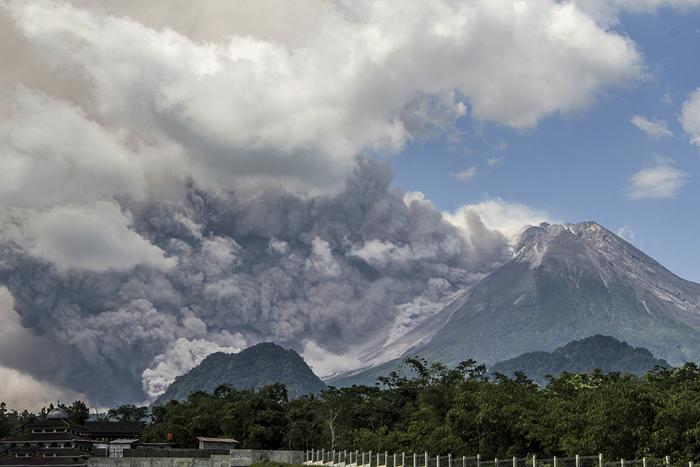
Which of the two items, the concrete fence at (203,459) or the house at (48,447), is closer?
the concrete fence at (203,459)

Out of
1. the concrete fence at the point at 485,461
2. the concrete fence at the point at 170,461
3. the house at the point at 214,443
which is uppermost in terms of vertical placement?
the concrete fence at the point at 485,461

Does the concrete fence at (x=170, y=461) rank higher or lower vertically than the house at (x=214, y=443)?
lower

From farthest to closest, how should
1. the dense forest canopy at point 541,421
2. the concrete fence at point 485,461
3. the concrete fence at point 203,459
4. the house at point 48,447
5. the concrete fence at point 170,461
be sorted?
the house at point 48,447 → the concrete fence at point 203,459 → the concrete fence at point 170,461 → the dense forest canopy at point 541,421 → the concrete fence at point 485,461

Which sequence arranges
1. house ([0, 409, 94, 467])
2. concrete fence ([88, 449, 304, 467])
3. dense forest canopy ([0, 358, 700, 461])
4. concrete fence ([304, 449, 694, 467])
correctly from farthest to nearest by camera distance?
house ([0, 409, 94, 467]) < concrete fence ([88, 449, 304, 467]) < dense forest canopy ([0, 358, 700, 461]) < concrete fence ([304, 449, 694, 467])

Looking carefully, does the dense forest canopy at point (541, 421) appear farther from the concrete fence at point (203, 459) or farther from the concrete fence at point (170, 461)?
the concrete fence at point (170, 461)

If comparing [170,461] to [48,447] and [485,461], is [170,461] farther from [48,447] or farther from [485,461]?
[485,461]

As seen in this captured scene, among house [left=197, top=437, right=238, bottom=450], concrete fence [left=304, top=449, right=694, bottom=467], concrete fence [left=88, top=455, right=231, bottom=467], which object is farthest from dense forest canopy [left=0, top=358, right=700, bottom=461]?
concrete fence [left=88, top=455, right=231, bottom=467]

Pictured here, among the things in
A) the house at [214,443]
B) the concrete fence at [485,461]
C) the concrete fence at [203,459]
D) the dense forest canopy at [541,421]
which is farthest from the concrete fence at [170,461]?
the concrete fence at [485,461]

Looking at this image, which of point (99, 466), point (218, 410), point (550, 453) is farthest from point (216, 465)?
point (550, 453)

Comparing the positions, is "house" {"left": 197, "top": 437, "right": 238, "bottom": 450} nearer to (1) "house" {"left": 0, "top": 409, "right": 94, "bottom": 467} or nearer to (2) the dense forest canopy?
(2) the dense forest canopy

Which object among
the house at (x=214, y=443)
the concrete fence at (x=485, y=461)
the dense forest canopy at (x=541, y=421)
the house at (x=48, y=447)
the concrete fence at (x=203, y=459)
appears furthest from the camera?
the house at (x=48, y=447)

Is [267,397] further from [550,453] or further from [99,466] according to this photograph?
[550,453]

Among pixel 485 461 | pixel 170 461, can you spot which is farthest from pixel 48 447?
pixel 485 461

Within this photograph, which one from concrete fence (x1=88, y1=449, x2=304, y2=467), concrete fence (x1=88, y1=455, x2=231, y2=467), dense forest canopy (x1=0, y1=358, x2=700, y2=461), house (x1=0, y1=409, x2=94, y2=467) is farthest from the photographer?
house (x1=0, y1=409, x2=94, y2=467)
